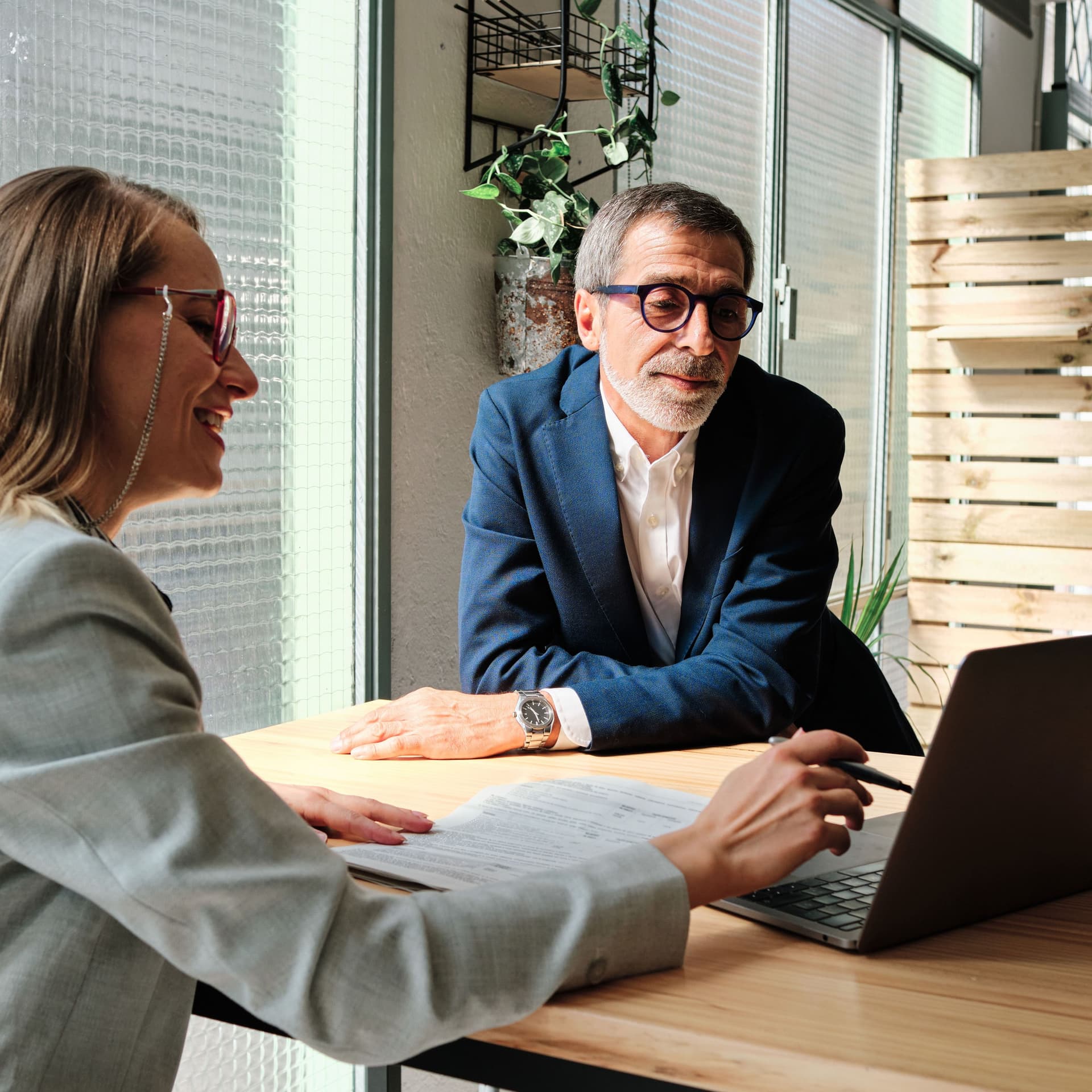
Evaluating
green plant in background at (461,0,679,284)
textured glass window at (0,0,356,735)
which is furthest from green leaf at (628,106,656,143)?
textured glass window at (0,0,356,735)

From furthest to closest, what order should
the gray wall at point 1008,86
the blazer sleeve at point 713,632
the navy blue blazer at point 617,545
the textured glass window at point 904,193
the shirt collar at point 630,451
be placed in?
the gray wall at point 1008,86, the textured glass window at point 904,193, the shirt collar at point 630,451, the navy blue blazer at point 617,545, the blazer sleeve at point 713,632

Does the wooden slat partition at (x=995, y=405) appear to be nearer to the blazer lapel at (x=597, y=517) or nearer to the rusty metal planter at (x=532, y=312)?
the rusty metal planter at (x=532, y=312)

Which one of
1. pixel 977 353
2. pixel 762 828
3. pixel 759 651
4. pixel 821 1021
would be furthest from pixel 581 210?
pixel 977 353

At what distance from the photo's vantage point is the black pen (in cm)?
108

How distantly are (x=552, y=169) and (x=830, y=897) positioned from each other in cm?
197

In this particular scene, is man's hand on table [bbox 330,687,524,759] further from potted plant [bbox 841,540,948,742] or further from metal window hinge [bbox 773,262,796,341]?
metal window hinge [bbox 773,262,796,341]

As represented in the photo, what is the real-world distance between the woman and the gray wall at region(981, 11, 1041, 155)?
6.03m

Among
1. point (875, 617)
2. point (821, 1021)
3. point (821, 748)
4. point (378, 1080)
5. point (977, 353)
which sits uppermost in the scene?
point (977, 353)

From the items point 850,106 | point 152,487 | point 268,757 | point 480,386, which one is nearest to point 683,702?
point 268,757

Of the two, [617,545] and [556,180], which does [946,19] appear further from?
[617,545]

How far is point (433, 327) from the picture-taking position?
265 centimetres

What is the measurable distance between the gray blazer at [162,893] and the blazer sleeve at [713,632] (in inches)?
29.2

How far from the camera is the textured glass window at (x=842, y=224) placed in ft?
14.6

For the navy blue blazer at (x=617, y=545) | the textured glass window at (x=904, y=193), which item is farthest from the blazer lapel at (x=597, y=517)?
the textured glass window at (x=904, y=193)
